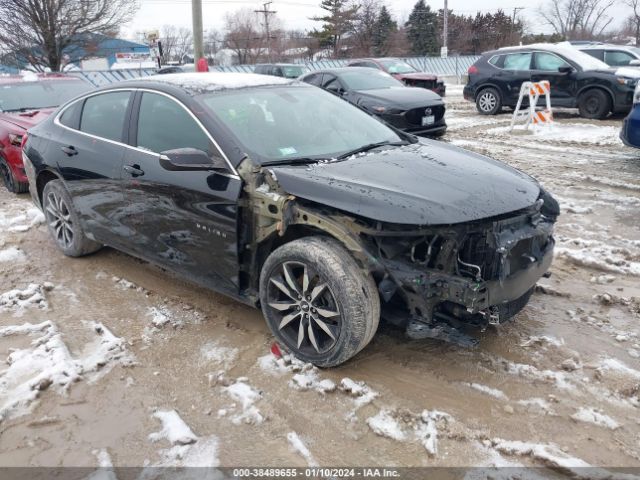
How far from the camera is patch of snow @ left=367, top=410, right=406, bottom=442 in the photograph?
2713 mm

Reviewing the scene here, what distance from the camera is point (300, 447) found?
105 inches

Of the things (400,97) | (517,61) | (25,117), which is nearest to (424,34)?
(517,61)

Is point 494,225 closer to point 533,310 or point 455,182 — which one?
point 455,182

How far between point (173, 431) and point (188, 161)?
5.19ft

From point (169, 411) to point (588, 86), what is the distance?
12.6 m

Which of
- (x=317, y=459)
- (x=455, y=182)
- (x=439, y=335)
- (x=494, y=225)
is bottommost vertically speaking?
(x=317, y=459)

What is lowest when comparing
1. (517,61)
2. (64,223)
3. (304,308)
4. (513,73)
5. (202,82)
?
(304,308)

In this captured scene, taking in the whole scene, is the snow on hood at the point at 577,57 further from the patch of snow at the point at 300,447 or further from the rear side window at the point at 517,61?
the patch of snow at the point at 300,447

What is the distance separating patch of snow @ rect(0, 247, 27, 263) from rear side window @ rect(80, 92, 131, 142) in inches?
60.9

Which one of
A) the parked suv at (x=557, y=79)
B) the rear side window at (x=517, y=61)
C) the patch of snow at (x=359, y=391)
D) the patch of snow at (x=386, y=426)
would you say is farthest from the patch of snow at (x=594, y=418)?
the rear side window at (x=517, y=61)

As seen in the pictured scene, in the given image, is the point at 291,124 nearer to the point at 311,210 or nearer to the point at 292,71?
the point at 311,210

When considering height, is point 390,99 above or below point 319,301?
above

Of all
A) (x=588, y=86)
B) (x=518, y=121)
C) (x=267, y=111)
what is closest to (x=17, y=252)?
(x=267, y=111)

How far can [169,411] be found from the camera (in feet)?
9.71
